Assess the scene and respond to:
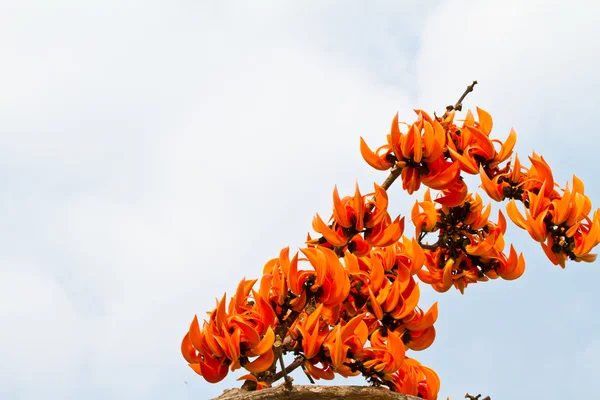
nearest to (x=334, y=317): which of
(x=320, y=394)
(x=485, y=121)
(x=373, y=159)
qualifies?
(x=320, y=394)

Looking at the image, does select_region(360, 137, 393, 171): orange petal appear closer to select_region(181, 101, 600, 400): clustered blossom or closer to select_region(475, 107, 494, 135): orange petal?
select_region(181, 101, 600, 400): clustered blossom

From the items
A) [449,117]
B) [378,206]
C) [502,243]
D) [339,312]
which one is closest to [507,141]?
[449,117]

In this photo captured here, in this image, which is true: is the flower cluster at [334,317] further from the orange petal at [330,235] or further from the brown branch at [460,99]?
the brown branch at [460,99]

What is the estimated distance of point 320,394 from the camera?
7.11 feet

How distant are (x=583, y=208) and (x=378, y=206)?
82 centimetres

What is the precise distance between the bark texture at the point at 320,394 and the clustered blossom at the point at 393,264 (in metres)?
0.09

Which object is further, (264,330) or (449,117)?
(449,117)

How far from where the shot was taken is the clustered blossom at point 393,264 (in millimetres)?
2355

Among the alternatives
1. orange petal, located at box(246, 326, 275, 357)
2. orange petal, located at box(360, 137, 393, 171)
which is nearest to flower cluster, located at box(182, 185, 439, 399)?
orange petal, located at box(246, 326, 275, 357)

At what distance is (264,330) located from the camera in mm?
2373

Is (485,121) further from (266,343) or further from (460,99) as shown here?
(266,343)

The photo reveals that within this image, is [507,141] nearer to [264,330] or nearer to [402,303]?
[402,303]

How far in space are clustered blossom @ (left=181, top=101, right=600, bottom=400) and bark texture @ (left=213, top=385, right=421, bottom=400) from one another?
0.30 feet

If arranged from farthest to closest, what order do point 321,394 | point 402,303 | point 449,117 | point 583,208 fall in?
point 449,117 < point 583,208 < point 402,303 < point 321,394
